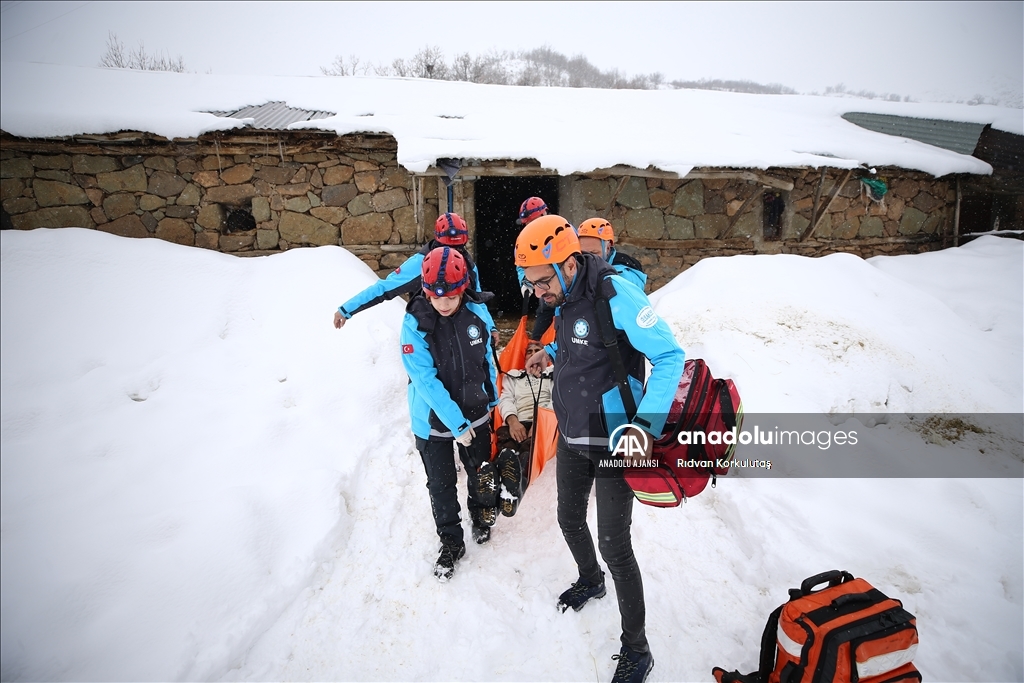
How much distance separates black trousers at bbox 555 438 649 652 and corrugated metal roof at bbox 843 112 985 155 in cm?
1107

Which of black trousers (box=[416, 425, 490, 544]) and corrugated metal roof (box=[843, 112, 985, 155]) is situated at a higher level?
corrugated metal roof (box=[843, 112, 985, 155])

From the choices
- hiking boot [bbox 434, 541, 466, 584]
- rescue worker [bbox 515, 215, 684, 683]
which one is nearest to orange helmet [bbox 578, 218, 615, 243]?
rescue worker [bbox 515, 215, 684, 683]

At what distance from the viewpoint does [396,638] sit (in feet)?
8.36

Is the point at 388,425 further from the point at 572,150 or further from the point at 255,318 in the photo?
the point at 572,150

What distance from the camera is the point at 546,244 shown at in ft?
6.68

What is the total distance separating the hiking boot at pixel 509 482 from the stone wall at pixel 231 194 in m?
4.53

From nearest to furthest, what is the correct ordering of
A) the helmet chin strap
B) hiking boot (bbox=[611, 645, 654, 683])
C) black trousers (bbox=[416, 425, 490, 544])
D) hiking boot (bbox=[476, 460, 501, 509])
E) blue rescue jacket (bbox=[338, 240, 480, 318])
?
1. the helmet chin strap
2. hiking boot (bbox=[611, 645, 654, 683])
3. black trousers (bbox=[416, 425, 490, 544])
4. hiking boot (bbox=[476, 460, 501, 509])
5. blue rescue jacket (bbox=[338, 240, 480, 318])

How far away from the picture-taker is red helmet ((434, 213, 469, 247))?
350 centimetres

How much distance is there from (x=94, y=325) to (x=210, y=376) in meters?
1.27

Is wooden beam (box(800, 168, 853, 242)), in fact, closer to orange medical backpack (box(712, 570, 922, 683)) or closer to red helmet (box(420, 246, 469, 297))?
orange medical backpack (box(712, 570, 922, 683))

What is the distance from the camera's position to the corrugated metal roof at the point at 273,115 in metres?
6.27

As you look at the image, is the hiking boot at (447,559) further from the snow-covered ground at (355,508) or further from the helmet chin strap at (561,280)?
the helmet chin strap at (561,280)

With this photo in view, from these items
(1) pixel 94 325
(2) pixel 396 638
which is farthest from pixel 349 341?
(2) pixel 396 638

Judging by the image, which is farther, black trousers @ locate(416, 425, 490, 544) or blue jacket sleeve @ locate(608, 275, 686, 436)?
black trousers @ locate(416, 425, 490, 544)
